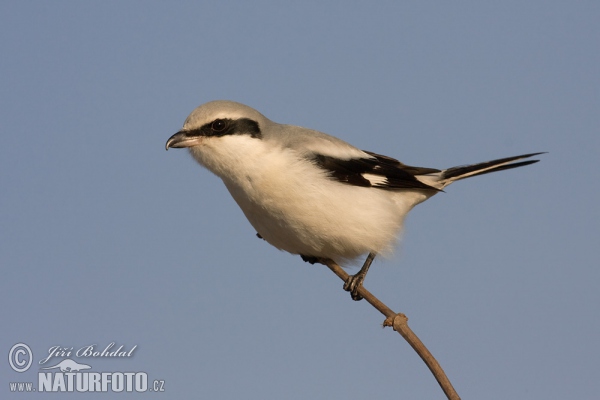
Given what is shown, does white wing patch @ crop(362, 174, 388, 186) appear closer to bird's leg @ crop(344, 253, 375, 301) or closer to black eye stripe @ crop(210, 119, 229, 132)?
bird's leg @ crop(344, 253, 375, 301)

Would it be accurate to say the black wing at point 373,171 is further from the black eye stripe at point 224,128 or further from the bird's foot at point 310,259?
the bird's foot at point 310,259

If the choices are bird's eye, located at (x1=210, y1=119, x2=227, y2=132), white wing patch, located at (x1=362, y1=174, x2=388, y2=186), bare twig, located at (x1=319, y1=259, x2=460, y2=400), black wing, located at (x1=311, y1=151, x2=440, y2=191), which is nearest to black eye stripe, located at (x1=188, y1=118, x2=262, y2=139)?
bird's eye, located at (x1=210, y1=119, x2=227, y2=132)

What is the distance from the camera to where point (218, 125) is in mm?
4730

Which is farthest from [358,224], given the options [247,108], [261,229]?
[247,108]

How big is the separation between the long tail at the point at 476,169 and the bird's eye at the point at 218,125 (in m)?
2.01

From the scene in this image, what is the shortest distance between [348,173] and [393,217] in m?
0.50

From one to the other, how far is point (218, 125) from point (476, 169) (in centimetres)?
225

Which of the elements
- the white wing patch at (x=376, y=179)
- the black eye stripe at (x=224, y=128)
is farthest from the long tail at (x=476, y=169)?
the black eye stripe at (x=224, y=128)

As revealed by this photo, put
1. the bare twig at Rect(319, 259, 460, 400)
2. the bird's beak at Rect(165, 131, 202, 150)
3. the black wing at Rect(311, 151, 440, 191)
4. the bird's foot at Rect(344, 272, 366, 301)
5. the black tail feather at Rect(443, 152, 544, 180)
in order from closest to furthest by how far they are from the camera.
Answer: the bare twig at Rect(319, 259, 460, 400) < the bird's beak at Rect(165, 131, 202, 150) < the black wing at Rect(311, 151, 440, 191) < the bird's foot at Rect(344, 272, 366, 301) < the black tail feather at Rect(443, 152, 544, 180)

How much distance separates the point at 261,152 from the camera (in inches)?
190

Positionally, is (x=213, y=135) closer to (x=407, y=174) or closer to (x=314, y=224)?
(x=314, y=224)

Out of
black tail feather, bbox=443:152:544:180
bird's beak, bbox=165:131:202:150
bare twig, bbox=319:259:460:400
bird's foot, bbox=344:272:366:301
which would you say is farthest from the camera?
black tail feather, bbox=443:152:544:180

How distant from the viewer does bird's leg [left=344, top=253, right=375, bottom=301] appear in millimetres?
5262

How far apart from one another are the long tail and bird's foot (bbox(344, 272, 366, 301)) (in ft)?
3.70
